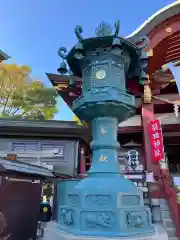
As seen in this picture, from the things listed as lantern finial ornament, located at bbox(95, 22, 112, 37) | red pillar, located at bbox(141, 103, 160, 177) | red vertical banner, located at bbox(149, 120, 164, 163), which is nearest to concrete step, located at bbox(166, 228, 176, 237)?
red pillar, located at bbox(141, 103, 160, 177)

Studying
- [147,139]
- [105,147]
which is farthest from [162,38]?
[105,147]

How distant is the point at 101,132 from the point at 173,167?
A: 1178cm

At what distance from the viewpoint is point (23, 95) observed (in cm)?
1952

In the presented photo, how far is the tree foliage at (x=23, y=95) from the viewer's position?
19281mm

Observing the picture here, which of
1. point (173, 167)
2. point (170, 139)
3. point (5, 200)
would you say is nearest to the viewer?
point (5, 200)

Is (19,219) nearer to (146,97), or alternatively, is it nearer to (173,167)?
(146,97)

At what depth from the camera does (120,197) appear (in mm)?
3074

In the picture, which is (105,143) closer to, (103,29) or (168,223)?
(103,29)

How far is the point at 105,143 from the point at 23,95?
688 inches

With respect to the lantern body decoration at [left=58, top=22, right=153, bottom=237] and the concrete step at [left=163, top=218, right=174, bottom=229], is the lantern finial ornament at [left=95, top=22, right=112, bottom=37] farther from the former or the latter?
the concrete step at [left=163, top=218, right=174, bottom=229]

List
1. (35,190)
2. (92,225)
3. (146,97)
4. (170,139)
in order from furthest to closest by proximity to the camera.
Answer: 1. (170,139)
2. (146,97)
3. (35,190)
4. (92,225)

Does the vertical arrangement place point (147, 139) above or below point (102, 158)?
above

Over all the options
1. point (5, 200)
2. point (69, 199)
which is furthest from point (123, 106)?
point (5, 200)

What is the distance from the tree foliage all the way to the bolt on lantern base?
53.9 ft
